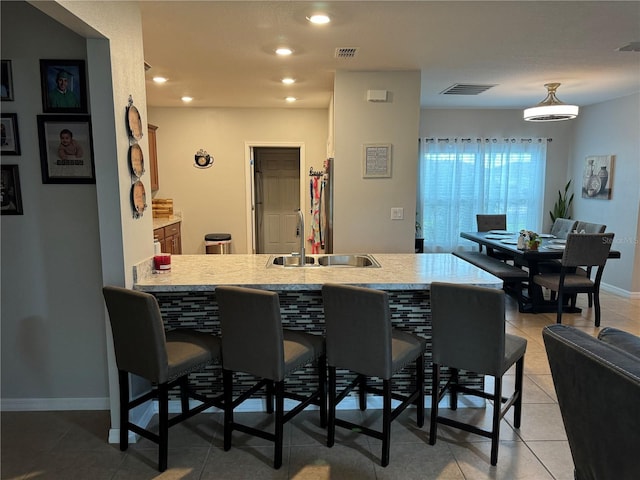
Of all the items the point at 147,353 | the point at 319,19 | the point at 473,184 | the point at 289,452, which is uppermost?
the point at 319,19

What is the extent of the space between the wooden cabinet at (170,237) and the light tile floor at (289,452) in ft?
8.89

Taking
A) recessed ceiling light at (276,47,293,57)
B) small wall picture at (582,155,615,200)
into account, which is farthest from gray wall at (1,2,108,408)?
small wall picture at (582,155,615,200)

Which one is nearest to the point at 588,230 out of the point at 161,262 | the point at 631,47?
the point at 631,47

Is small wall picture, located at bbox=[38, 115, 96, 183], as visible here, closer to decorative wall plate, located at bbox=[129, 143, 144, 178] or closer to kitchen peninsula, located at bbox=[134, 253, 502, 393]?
decorative wall plate, located at bbox=[129, 143, 144, 178]

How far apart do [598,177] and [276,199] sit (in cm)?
487

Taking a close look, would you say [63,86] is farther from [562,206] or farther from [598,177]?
[562,206]

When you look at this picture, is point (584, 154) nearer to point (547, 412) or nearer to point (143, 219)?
point (547, 412)

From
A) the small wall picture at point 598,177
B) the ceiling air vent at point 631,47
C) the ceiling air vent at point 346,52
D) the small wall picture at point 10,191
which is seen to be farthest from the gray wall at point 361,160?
the small wall picture at point 598,177

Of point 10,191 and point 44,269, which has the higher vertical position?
point 10,191

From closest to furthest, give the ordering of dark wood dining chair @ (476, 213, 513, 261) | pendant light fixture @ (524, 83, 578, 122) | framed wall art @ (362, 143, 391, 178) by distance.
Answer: framed wall art @ (362, 143, 391, 178) → pendant light fixture @ (524, 83, 578, 122) → dark wood dining chair @ (476, 213, 513, 261)

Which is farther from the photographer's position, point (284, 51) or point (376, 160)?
point (376, 160)

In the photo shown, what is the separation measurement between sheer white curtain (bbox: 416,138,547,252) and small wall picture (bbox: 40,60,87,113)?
4855mm

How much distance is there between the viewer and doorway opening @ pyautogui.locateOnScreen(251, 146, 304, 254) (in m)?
7.40

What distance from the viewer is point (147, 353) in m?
2.04
